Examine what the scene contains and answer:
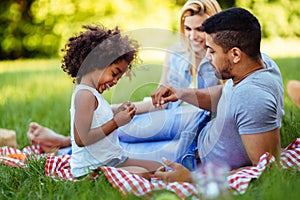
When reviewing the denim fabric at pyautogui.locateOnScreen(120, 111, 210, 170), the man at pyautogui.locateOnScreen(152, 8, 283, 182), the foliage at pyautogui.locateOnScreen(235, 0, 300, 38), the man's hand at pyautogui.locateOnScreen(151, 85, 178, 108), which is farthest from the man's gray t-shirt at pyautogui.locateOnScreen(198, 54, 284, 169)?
the foliage at pyautogui.locateOnScreen(235, 0, 300, 38)

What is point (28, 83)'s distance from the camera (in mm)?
6289

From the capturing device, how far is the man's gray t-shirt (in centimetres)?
227

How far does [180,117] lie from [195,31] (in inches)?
20.8

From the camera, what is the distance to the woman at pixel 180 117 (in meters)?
2.83

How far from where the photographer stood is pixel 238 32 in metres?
2.33

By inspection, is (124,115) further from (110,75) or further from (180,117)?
(180,117)

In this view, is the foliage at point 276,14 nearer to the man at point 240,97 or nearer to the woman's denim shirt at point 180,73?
the woman's denim shirt at point 180,73

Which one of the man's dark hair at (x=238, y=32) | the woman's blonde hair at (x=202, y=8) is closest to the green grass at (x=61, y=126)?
the woman's blonde hair at (x=202, y=8)

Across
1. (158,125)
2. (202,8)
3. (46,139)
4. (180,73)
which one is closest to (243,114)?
(158,125)

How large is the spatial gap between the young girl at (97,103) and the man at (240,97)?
21cm

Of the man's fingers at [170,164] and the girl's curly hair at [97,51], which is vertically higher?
the girl's curly hair at [97,51]

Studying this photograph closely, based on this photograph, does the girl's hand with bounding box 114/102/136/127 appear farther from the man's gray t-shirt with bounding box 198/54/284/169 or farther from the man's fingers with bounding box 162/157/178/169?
the man's gray t-shirt with bounding box 198/54/284/169

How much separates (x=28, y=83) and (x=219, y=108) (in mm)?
4187

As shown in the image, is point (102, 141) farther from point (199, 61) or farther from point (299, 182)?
point (199, 61)
